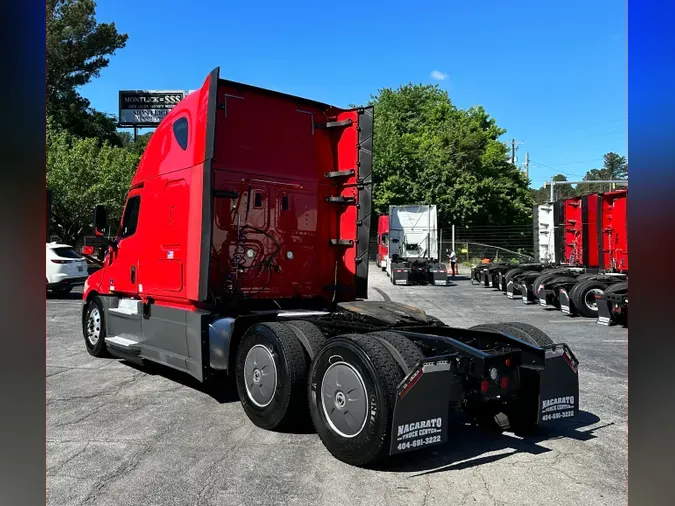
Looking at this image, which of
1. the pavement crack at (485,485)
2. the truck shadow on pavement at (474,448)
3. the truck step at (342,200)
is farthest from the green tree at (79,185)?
the pavement crack at (485,485)

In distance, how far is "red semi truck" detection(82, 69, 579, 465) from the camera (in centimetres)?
405

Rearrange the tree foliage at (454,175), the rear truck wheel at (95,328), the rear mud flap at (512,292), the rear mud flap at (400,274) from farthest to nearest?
1. the tree foliage at (454,175)
2. the rear mud flap at (400,274)
3. the rear mud flap at (512,292)
4. the rear truck wheel at (95,328)

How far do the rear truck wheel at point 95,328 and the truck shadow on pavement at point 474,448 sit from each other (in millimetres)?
5651

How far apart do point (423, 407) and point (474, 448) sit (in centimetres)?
111

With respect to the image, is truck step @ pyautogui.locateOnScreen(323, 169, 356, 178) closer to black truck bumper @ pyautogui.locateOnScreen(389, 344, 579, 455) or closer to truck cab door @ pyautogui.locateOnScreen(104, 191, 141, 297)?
truck cab door @ pyautogui.locateOnScreen(104, 191, 141, 297)

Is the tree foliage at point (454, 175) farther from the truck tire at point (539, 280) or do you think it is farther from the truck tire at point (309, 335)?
the truck tire at point (309, 335)

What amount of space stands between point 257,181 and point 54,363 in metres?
4.36

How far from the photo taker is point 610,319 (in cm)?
1184

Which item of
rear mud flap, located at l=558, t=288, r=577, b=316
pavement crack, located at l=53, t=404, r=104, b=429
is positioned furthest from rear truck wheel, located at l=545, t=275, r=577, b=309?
pavement crack, located at l=53, t=404, r=104, b=429

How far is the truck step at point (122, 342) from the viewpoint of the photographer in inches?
276

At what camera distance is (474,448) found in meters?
4.54

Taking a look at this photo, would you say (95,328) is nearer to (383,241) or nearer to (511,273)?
(511,273)

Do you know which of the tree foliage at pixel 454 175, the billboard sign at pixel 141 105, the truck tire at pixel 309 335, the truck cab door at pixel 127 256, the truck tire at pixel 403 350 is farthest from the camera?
the billboard sign at pixel 141 105
